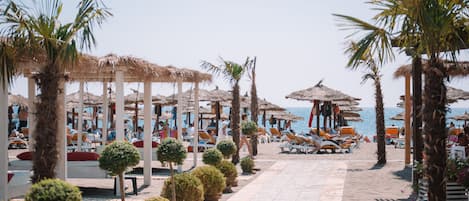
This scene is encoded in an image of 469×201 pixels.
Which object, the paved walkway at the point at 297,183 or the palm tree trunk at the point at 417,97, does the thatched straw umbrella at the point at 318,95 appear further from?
the palm tree trunk at the point at 417,97

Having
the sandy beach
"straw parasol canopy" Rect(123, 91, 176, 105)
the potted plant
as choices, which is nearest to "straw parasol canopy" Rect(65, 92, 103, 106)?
"straw parasol canopy" Rect(123, 91, 176, 105)

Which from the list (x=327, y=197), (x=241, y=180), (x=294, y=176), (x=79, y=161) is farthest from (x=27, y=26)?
(x=294, y=176)

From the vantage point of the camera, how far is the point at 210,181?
409 inches

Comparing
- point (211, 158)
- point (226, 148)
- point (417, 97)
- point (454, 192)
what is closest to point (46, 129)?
point (211, 158)

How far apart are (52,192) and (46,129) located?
1.76 m

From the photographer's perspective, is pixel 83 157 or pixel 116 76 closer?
pixel 116 76

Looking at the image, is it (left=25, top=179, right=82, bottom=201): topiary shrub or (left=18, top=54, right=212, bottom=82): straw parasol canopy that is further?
(left=18, top=54, right=212, bottom=82): straw parasol canopy

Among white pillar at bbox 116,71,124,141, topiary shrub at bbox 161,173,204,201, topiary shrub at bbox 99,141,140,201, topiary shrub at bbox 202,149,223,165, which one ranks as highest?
white pillar at bbox 116,71,124,141

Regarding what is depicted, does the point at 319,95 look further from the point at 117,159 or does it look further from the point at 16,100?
the point at 117,159

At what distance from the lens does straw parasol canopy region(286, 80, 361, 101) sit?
2509cm

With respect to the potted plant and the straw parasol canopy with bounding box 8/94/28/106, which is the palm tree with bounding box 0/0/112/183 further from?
the straw parasol canopy with bounding box 8/94/28/106

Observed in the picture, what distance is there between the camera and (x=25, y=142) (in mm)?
26375

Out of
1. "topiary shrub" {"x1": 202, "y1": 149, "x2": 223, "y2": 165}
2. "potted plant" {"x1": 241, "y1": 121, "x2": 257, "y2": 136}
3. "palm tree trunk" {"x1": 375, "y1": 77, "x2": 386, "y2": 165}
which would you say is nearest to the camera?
"topiary shrub" {"x1": 202, "y1": 149, "x2": 223, "y2": 165}

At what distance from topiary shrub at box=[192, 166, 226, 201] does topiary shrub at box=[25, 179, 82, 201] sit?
388 centimetres
